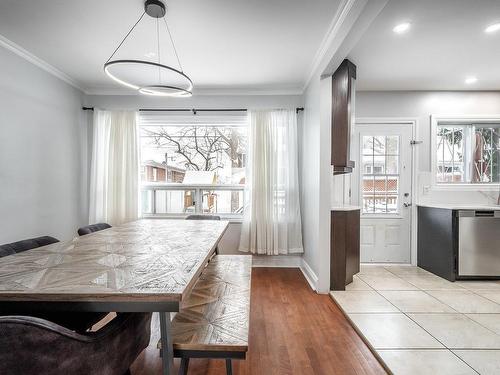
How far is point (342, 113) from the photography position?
282cm

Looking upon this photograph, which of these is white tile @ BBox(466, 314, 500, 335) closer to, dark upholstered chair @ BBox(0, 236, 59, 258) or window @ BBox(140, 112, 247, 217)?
window @ BBox(140, 112, 247, 217)

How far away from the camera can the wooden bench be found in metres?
1.11

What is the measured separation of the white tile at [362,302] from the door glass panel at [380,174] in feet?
4.48

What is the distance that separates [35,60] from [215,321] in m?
3.42

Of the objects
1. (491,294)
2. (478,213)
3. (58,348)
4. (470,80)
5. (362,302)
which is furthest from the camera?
(470,80)

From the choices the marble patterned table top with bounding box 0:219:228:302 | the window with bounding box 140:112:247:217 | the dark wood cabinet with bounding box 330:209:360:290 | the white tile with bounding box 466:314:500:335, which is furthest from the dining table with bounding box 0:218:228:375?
the white tile with bounding box 466:314:500:335

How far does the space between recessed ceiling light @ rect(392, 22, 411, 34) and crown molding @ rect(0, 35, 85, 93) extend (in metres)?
3.64

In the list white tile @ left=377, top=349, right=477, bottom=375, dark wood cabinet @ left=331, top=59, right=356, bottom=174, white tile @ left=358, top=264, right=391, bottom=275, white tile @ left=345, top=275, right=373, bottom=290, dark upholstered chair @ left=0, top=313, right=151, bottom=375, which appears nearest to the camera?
dark upholstered chair @ left=0, top=313, right=151, bottom=375

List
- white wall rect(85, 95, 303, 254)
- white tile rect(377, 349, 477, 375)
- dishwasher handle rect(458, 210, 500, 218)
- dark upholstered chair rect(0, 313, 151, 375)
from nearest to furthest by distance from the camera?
1. dark upholstered chair rect(0, 313, 151, 375)
2. white tile rect(377, 349, 477, 375)
3. dishwasher handle rect(458, 210, 500, 218)
4. white wall rect(85, 95, 303, 254)

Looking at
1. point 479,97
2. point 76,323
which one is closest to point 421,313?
point 76,323

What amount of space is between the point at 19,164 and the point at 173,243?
2.21m

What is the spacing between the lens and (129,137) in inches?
146

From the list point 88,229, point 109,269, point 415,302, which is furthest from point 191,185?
point 415,302

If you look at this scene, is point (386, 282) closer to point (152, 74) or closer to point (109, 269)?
point (109, 269)
